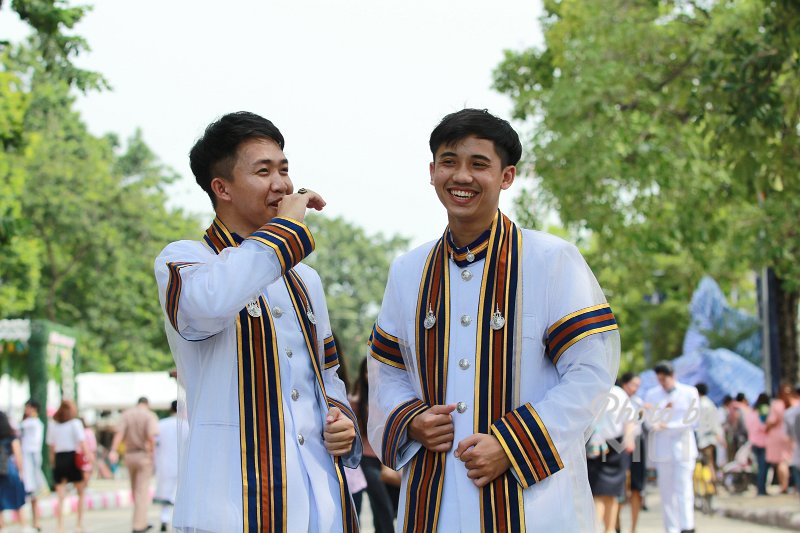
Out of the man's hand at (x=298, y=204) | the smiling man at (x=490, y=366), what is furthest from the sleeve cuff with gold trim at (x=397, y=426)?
the man's hand at (x=298, y=204)

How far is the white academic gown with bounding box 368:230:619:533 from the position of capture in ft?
14.5

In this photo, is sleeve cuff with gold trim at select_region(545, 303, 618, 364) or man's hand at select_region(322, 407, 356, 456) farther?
man's hand at select_region(322, 407, 356, 456)

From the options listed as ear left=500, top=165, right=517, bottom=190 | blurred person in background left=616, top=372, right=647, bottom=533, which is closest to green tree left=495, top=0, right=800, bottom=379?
blurred person in background left=616, top=372, right=647, bottom=533

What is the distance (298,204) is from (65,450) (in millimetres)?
14394

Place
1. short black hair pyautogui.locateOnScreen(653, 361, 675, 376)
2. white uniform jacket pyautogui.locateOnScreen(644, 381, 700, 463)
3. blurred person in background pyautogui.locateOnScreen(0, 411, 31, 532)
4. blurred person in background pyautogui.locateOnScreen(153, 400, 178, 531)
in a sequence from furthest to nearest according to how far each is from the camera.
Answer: blurred person in background pyautogui.locateOnScreen(153, 400, 178, 531), blurred person in background pyautogui.locateOnScreen(0, 411, 31, 532), short black hair pyautogui.locateOnScreen(653, 361, 675, 376), white uniform jacket pyautogui.locateOnScreen(644, 381, 700, 463)

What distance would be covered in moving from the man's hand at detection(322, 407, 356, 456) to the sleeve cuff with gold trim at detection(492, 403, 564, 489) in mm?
543

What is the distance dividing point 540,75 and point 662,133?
5.47 meters

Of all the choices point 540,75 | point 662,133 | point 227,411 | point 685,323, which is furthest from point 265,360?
point 685,323

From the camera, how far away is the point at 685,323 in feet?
161

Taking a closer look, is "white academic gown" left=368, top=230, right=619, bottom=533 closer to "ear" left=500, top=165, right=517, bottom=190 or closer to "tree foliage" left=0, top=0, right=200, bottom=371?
"ear" left=500, top=165, right=517, bottom=190

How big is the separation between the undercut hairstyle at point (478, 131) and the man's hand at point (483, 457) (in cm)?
98

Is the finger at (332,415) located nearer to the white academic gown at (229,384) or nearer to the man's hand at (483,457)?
the white academic gown at (229,384)

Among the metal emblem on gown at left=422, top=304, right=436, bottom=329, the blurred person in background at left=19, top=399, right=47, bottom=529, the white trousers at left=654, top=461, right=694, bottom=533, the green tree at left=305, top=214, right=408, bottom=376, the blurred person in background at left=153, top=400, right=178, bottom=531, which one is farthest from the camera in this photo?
the green tree at left=305, top=214, right=408, bottom=376

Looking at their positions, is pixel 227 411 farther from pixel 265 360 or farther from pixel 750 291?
pixel 750 291
